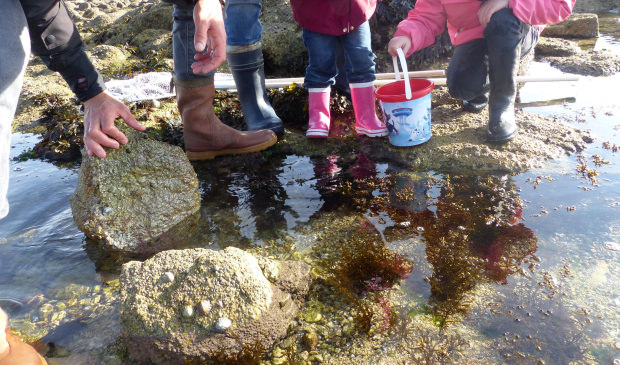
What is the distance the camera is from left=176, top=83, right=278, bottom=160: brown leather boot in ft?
11.5

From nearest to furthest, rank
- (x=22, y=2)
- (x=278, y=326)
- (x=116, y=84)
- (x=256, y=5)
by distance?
(x=278, y=326) → (x=22, y=2) → (x=256, y=5) → (x=116, y=84)

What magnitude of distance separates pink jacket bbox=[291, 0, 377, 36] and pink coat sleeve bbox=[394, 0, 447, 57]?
15.1 inches

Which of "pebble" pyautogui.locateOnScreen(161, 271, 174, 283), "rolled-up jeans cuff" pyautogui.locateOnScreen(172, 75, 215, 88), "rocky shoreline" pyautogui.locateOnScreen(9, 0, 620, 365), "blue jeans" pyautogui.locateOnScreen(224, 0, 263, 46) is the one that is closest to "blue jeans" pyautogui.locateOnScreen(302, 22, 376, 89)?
"rocky shoreline" pyautogui.locateOnScreen(9, 0, 620, 365)

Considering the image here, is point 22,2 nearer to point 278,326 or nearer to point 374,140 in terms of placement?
point 278,326

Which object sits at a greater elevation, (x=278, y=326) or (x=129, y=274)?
(x=129, y=274)

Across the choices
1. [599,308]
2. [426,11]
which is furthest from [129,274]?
[426,11]

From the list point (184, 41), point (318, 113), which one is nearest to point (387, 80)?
point (318, 113)

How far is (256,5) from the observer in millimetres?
3754

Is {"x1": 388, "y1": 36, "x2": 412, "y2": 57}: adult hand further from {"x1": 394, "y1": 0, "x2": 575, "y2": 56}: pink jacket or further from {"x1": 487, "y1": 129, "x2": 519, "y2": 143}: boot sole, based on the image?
{"x1": 487, "y1": 129, "x2": 519, "y2": 143}: boot sole

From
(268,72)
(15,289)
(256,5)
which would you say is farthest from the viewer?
(268,72)

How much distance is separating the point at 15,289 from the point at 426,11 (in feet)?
12.7

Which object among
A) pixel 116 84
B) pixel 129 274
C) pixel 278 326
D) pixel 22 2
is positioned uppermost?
pixel 22 2

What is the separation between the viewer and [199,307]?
193 cm

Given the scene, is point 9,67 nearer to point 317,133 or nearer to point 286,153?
point 286,153
